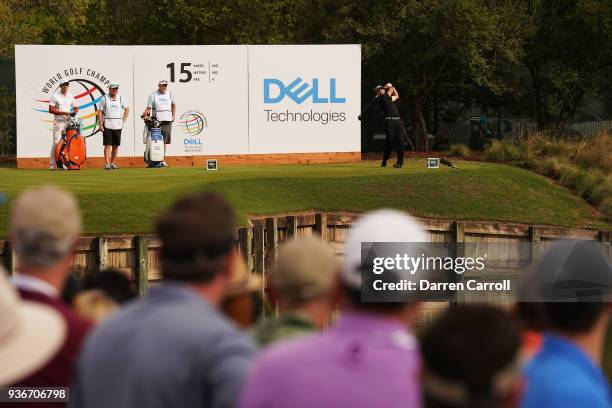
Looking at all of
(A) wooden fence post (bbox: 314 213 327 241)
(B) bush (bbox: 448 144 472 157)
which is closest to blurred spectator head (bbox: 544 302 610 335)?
(A) wooden fence post (bbox: 314 213 327 241)

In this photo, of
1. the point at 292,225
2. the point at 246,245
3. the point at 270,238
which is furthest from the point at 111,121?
the point at 246,245

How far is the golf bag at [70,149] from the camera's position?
94.3 ft

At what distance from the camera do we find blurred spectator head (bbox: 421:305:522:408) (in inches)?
129

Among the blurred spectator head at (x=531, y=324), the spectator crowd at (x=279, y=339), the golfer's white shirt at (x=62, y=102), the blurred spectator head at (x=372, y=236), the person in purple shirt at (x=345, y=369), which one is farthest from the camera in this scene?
the golfer's white shirt at (x=62, y=102)

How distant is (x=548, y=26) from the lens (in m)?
39.0

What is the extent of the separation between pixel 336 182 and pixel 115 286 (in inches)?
814

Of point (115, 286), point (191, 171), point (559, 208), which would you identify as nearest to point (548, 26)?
point (559, 208)

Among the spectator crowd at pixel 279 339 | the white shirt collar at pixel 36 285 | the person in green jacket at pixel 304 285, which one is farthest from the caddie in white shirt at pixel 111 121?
the person in green jacket at pixel 304 285

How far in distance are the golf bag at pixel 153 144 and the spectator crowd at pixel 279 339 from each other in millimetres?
24232

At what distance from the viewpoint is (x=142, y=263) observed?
1994 cm

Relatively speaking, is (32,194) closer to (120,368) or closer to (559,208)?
(120,368)

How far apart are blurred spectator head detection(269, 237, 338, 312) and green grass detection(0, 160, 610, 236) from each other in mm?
17925

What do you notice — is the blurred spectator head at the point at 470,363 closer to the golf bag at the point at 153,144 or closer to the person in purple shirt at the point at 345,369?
the person in purple shirt at the point at 345,369
